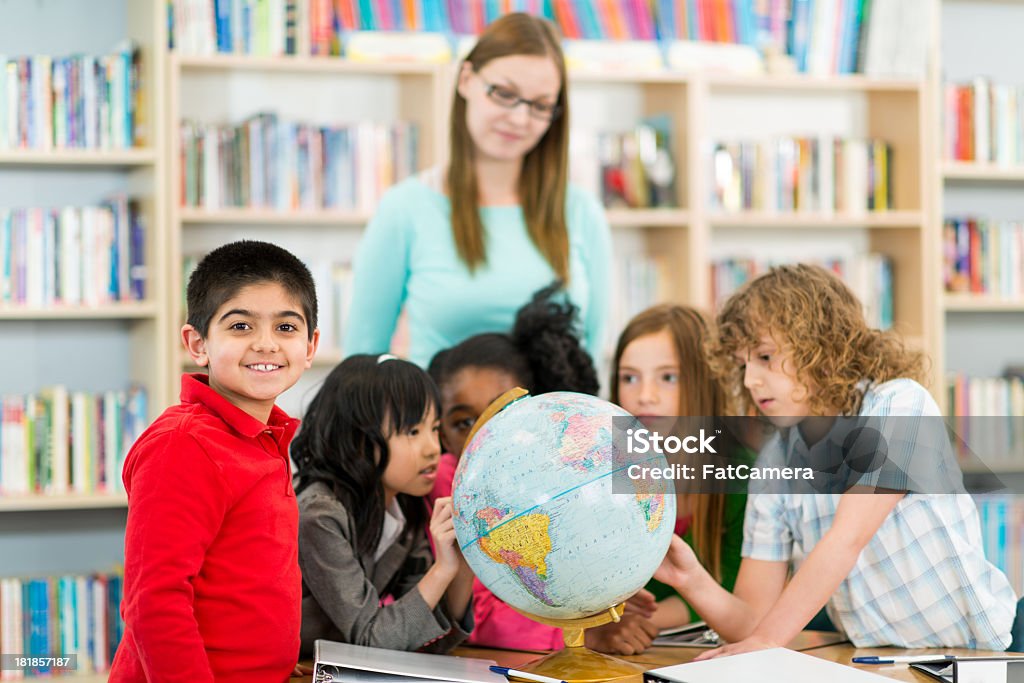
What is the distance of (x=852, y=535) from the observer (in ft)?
5.45

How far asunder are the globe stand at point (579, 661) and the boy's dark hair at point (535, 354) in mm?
708

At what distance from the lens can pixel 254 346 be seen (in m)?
1.52

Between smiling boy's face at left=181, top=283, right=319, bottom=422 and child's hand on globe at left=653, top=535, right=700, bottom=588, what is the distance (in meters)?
0.61

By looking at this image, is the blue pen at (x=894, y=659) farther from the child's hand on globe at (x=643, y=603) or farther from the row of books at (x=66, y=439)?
the row of books at (x=66, y=439)

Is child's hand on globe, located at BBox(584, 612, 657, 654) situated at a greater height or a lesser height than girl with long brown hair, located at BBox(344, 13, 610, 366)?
lesser

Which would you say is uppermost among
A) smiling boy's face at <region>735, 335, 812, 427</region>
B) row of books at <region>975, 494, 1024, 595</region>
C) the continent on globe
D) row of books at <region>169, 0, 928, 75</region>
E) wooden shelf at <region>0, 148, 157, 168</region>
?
row of books at <region>169, 0, 928, 75</region>

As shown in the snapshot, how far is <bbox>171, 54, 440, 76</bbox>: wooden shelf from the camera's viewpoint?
11.5 ft

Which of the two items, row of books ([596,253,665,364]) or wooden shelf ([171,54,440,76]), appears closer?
wooden shelf ([171,54,440,76])

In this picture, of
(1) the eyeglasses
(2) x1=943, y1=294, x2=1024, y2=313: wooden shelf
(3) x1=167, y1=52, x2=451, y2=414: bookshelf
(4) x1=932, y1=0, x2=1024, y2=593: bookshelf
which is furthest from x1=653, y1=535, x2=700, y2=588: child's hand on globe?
(4) x1=932, y1=0, x2=1024, y2=593: bookshelf

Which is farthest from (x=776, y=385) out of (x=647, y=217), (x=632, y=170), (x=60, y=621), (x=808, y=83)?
(x=60, y=621)

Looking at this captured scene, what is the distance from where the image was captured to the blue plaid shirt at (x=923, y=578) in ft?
5.61

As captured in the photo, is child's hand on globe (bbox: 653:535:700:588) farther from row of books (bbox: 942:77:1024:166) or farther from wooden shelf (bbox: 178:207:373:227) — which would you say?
row of books (bbox: 942:77:1024:166)

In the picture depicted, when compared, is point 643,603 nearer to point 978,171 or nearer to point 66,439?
point 66,439

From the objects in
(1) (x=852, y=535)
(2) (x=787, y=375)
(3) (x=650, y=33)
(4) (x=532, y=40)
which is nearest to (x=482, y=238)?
(4) (x=532, y=40)
